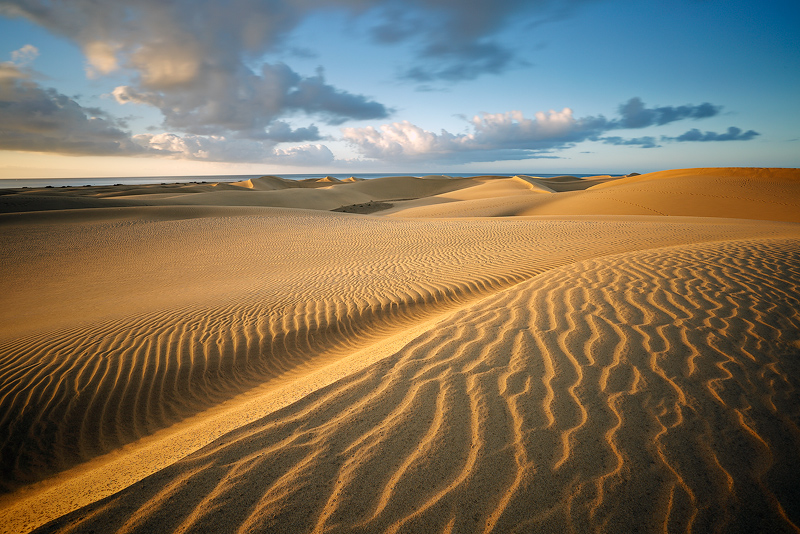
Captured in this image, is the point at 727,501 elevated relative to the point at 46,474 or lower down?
elevated

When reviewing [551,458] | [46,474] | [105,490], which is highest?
[551,458]

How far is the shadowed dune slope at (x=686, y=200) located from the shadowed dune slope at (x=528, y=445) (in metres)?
21.5

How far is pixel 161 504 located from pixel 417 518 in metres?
1.60

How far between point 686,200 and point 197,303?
2825 centimetres

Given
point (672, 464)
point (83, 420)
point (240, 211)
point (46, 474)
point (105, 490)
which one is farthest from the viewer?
point (240, 211)

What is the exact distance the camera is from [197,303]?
25.1 feet

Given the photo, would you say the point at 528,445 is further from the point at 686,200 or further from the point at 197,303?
the point at 686,200

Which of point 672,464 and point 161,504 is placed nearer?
point 161,504

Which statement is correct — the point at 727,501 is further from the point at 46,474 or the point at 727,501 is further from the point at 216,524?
the point at 46,474

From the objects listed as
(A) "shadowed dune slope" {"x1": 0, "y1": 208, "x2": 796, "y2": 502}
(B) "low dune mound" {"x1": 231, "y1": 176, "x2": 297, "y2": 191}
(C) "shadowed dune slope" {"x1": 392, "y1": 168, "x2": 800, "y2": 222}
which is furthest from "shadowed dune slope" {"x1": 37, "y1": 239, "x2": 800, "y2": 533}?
(B) "low dune mound" {"x1": 231, "y1": 176, "x2": 297, "y2": 191}

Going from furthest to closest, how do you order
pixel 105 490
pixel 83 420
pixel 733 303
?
pixel 733 303
pixel 83 420
pixel 105 490

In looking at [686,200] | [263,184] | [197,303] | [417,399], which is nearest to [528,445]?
[417,399]

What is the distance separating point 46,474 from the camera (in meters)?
3.60

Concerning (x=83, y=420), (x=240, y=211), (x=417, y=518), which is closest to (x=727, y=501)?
(x=417, y=518)
